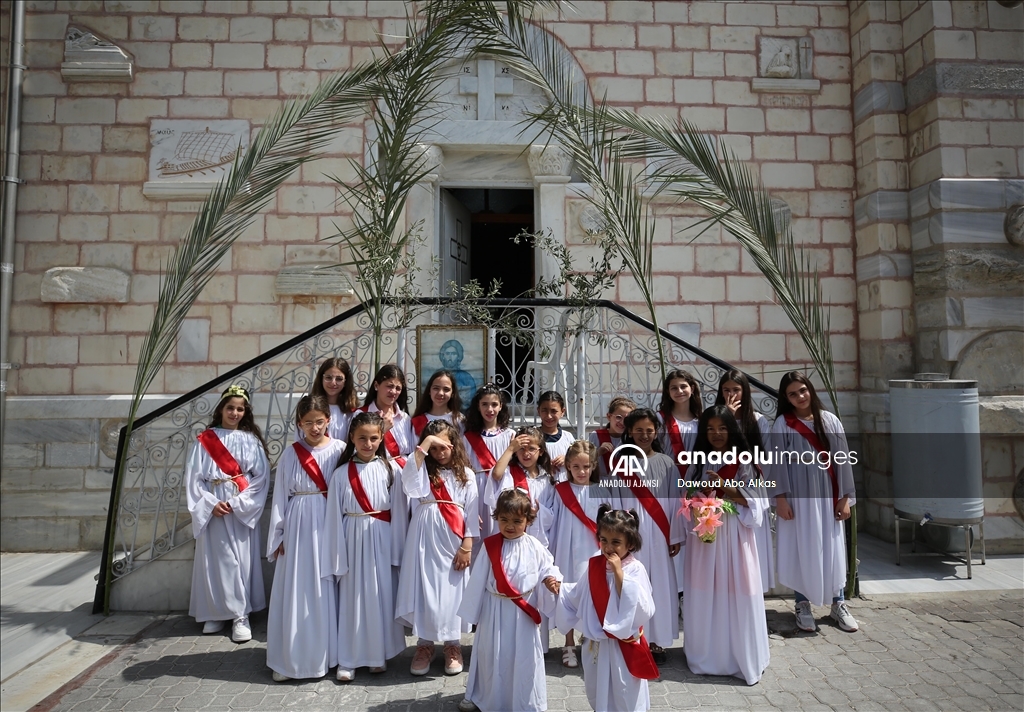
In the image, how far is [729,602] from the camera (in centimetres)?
383

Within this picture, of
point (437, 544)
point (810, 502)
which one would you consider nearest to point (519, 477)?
point (437, 544)

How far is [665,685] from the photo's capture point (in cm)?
370

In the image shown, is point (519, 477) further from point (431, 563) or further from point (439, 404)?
point (439, 404)

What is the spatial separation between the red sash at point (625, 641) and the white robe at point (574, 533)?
64cm

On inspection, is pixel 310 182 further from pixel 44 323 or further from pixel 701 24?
pixel 701 24

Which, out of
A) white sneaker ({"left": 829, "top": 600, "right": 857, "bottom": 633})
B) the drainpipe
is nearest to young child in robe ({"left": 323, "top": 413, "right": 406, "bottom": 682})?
white sneaker ({"left": 829, "top": 600, "right": 857, "bottom": 633})

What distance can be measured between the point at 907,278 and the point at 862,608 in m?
3.69

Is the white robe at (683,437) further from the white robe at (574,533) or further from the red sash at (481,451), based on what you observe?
the red sash at (481,451)

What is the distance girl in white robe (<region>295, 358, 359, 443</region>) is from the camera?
4.57 metres

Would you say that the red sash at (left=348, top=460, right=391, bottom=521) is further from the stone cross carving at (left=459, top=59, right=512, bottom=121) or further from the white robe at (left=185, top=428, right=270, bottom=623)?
the stone cross carving at (left=459, top=59, right=512, bottom=121)

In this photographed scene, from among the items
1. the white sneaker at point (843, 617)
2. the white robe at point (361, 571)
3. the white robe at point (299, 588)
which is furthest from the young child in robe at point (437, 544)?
the white sneaker at point (843, 617)

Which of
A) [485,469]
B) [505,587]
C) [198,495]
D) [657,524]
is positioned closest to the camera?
[505,587]

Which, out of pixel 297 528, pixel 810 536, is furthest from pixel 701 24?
pixel 297 528

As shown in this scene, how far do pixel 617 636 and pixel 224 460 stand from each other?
2904 mm
